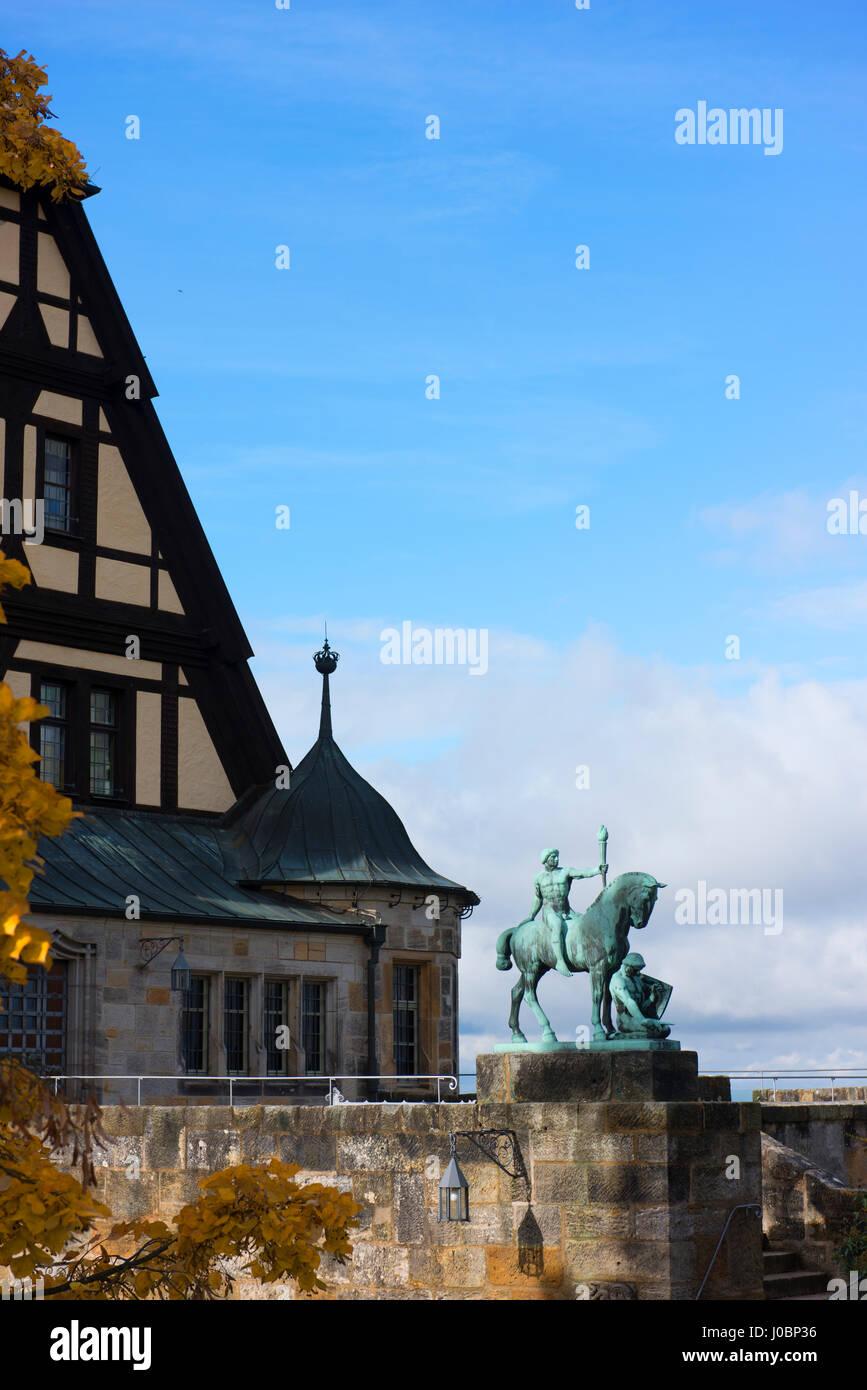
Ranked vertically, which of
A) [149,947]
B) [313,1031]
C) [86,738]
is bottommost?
[313,1031]

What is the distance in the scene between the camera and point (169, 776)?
27203mm

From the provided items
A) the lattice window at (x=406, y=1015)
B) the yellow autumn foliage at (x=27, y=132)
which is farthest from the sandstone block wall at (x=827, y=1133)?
the yellow autumn foliage at (x=27, y=132)

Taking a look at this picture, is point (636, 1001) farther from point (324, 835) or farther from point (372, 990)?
point (324, 835)

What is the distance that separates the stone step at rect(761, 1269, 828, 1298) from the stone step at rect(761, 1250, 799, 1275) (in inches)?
4.0

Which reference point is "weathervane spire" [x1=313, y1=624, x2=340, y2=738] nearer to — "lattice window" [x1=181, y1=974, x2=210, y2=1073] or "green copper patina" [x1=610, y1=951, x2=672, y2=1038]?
"lattice window" [x1=181, y1=974, x2=210, y2=1073]

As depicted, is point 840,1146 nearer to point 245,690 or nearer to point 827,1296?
point 827,1296

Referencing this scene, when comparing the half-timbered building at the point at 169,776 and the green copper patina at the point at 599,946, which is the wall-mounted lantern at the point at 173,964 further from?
the green copper patina at the point at 599,946

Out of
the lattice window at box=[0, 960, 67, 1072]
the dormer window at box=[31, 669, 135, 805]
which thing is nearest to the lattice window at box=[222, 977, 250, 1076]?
the lattice window at box=[0, 960, 67, 1072]

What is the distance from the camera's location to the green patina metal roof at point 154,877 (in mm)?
23422

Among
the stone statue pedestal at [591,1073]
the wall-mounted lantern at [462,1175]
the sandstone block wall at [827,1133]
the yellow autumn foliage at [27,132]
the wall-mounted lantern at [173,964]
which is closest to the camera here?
the yellow autumn foliage at [27,132]

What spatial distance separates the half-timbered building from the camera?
24469 millimetres

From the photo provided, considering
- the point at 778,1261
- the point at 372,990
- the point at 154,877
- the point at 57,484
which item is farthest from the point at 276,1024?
the point at 778,1261

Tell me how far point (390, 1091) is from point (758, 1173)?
1147 cm

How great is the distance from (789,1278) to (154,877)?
11.2m
